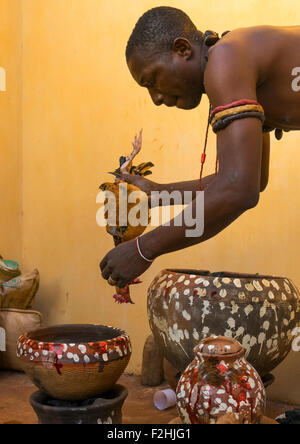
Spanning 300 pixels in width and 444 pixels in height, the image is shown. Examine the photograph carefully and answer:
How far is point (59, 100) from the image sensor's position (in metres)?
3.65

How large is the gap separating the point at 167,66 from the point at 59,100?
1966 mm

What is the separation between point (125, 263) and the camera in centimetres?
172

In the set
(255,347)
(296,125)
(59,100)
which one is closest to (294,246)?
(255,347)

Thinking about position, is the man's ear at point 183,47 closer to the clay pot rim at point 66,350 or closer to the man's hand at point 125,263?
the man's hand at point 125,263

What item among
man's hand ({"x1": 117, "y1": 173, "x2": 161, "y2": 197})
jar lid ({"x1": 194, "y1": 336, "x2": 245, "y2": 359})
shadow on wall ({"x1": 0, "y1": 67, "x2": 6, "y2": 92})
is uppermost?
shadow on wall ({"x1": 0, "y1": 67, "x2": 6, "y2": 92})

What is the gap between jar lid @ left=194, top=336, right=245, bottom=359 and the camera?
5.41 feet

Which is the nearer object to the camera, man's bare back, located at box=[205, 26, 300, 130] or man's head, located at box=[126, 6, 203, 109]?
man's bare back, located at box=[205, 26, 300, 130]

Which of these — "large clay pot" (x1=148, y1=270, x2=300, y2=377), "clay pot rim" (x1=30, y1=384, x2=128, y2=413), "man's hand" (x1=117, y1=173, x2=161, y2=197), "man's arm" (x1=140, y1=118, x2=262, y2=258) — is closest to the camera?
"man's arm" (x1=140, y1=118, x2=262, y2=258)

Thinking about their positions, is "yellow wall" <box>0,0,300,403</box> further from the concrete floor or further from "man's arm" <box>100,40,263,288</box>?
"man's arm" <box>100,40,263,288</box>

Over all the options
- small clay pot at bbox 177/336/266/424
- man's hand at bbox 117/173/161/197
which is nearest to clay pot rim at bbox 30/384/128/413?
small clay pot at bbox 177/336/266/424

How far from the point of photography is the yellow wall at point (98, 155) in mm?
2812

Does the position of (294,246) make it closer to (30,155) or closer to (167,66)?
(167,66)

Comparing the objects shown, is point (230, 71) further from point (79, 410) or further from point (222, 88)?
point (79, 410)

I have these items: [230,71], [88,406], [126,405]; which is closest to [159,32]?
[230,71]
